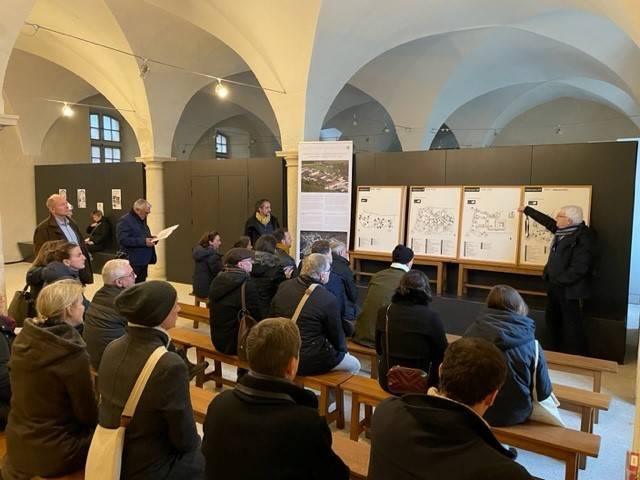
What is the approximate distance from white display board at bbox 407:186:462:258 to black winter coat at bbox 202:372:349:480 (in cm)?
484

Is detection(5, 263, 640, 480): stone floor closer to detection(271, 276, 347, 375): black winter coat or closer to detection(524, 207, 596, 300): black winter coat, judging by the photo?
detection(271, 276, 347, 375): black winter coat

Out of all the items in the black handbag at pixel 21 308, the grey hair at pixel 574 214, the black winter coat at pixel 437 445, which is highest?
the grey hair at pixel 574 214

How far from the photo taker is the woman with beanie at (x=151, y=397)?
1896 mm

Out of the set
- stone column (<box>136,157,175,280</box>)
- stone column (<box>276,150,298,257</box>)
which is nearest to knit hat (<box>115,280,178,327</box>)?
stone column (<box>276,150,298,257</box>)

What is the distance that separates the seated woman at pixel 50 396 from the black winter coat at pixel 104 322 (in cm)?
98

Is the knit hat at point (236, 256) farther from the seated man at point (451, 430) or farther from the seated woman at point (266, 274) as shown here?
the seated man at point (451, 430)

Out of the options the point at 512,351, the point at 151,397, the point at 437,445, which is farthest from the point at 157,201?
the point at 437,445

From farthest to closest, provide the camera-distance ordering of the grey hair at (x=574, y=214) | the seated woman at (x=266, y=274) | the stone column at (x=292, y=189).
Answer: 1. the stone column at (x=292, y=189)
2. the grey hair at (x=574, y=214)
3. the seated woman at (x=266, y=274)

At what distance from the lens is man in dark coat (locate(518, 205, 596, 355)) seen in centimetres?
481

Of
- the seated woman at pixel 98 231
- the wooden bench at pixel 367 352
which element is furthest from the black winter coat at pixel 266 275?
the seated woman at pixel 98 231

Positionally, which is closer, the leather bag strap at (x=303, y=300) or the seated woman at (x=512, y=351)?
the seated woman at (x=512, y=351)

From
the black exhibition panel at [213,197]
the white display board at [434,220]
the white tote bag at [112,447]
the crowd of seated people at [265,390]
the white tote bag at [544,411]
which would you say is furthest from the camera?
the black exhibition panel at [213,197]

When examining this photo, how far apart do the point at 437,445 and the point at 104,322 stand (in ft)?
8.47

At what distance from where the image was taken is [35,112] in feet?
39.5
